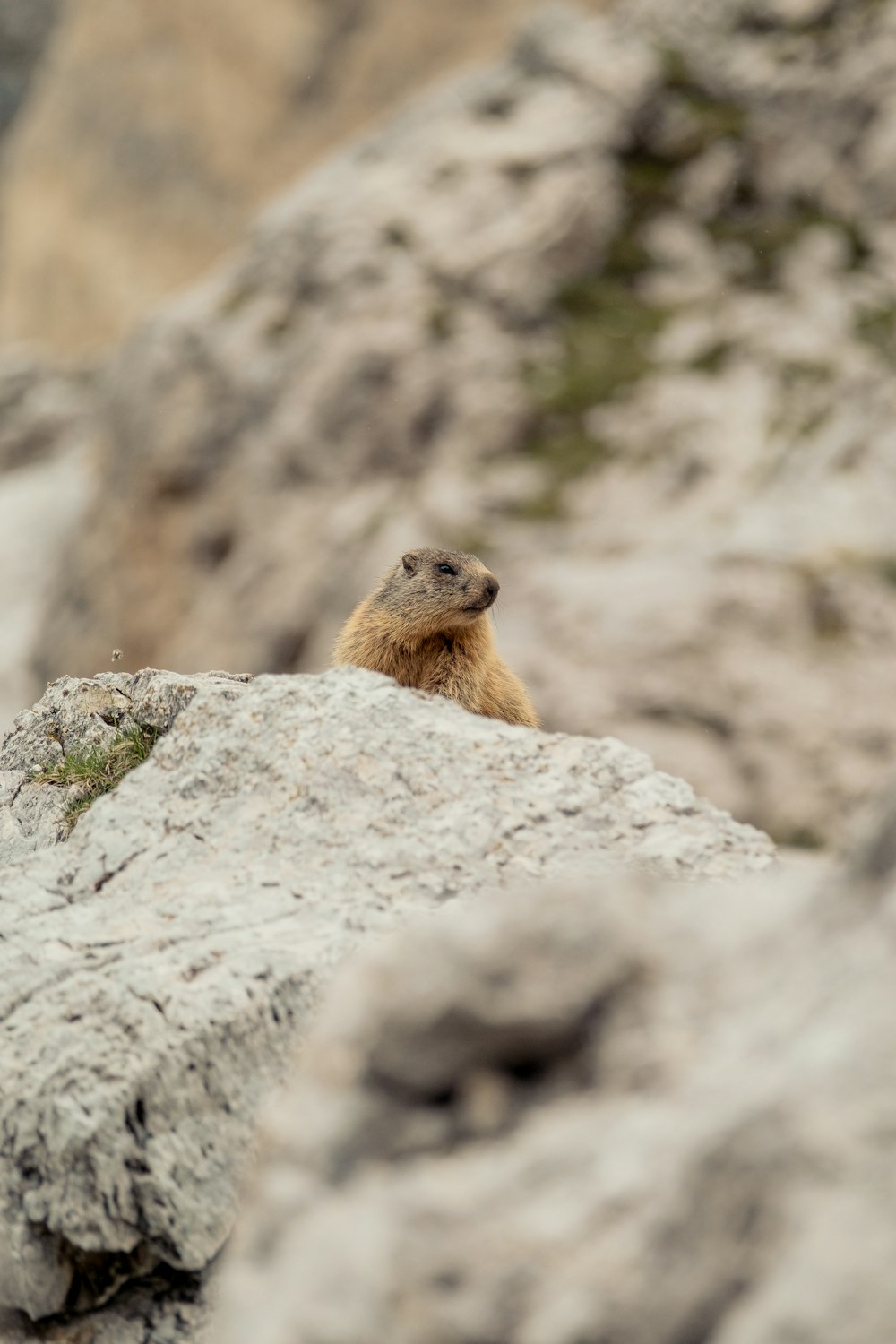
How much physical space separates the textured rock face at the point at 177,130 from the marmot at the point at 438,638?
43064 millimetres

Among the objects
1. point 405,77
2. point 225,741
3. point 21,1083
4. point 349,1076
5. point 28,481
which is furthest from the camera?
point 405,77

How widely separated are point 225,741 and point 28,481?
28871 mm

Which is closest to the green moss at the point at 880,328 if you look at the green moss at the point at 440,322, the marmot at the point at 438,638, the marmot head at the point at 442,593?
the green moss at the point at 440,322

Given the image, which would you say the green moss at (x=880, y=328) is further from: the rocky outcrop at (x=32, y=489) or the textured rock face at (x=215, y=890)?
the textured rock face at (x=215, y=890)

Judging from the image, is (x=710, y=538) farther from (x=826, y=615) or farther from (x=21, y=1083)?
(x=21, y=1083)

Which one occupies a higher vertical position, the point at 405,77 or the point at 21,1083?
the point at 405,77

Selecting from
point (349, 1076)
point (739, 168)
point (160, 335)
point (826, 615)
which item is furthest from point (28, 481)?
point (349, 1076)

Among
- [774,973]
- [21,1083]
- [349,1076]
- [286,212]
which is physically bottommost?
[21,1083]

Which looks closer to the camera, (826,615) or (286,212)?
(826,615)

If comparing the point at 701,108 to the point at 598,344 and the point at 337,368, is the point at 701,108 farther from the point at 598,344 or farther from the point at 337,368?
the point at 337,368

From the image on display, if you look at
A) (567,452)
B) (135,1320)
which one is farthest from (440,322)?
(135,1320)

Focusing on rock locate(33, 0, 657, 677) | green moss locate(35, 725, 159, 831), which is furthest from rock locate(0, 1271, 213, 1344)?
rock locate(33, 0, 657, 677)

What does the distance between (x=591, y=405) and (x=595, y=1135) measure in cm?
2206

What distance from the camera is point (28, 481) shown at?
33.8 meters
